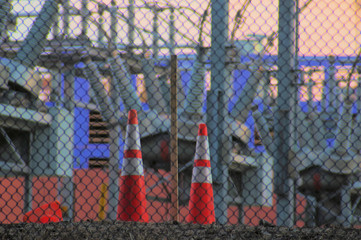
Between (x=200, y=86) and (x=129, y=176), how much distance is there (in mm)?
4087

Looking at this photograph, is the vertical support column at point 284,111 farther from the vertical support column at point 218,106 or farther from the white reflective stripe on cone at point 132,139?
the white reflective stripe on cone at point 132,139

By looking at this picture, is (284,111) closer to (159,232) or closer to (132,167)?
(132,167)

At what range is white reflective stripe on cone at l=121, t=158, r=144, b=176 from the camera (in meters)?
5.17

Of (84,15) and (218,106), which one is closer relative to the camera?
(218,106)

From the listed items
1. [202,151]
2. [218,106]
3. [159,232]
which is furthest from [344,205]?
[159,232]

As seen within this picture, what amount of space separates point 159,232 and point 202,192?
1059 mm

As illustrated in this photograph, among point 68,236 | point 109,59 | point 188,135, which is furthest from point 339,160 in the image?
point 68,236

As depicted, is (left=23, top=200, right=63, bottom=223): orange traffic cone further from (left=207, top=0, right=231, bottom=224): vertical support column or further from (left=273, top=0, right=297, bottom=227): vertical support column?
(left=273, top=0, right=297, bottom=227): vertical support column

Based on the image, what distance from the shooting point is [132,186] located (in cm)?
514

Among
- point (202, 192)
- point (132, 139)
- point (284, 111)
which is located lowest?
point (202, 192)

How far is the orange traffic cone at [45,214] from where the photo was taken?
516 centimetres

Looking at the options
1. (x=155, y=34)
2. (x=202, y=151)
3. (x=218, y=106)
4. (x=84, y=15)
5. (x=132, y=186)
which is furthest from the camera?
(x=155, y=34)

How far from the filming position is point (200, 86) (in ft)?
29.7

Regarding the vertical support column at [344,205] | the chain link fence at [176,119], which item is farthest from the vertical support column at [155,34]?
the vertical support column at [344,205]
